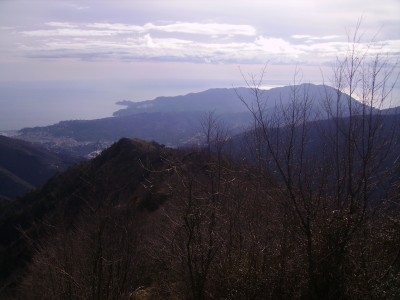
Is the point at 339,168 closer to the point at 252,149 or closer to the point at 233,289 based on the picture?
the point at 252,149

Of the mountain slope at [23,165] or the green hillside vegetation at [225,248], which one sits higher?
the green hillside vegetation at [225,248]

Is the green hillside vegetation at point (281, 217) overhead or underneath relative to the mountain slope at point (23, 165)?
overhead

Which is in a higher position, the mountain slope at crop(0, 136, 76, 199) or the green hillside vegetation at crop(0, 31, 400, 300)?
the green hillside vegetation at crop(0, 31, 400, 300)

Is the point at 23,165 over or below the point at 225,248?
below

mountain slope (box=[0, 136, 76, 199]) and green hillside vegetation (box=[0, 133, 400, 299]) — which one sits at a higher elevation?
green hillside vegetation (box=[0, 133, 400, 299])

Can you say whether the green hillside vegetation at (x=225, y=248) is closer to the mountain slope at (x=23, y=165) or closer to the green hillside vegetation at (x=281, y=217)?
the green hillside vegetation at (x=281, y=217)

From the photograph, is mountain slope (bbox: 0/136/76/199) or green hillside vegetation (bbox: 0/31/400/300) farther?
mountain slope (bbox: 0/136/76/199)

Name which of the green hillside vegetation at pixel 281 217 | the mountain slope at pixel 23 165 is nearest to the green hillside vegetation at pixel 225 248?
the green hillside vegetation at pixel 281 217

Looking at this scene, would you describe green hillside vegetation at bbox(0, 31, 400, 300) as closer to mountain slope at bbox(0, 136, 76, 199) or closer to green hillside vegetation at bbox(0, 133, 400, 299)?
green hillside vegetation at bbox(0, 133, 400, 299)

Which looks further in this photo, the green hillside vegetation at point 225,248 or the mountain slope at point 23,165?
the mountain slope at point 23,165

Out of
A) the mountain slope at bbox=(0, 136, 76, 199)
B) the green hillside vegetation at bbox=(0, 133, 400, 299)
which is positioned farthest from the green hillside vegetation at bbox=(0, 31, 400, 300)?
the mountain slope at bbox=(0, 136, 76, 199)

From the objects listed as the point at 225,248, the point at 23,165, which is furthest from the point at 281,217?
the point at 23,165

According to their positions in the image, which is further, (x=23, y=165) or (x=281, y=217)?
(x=23, y=165)

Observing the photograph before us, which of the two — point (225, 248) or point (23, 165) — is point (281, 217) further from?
point (23, 165)
